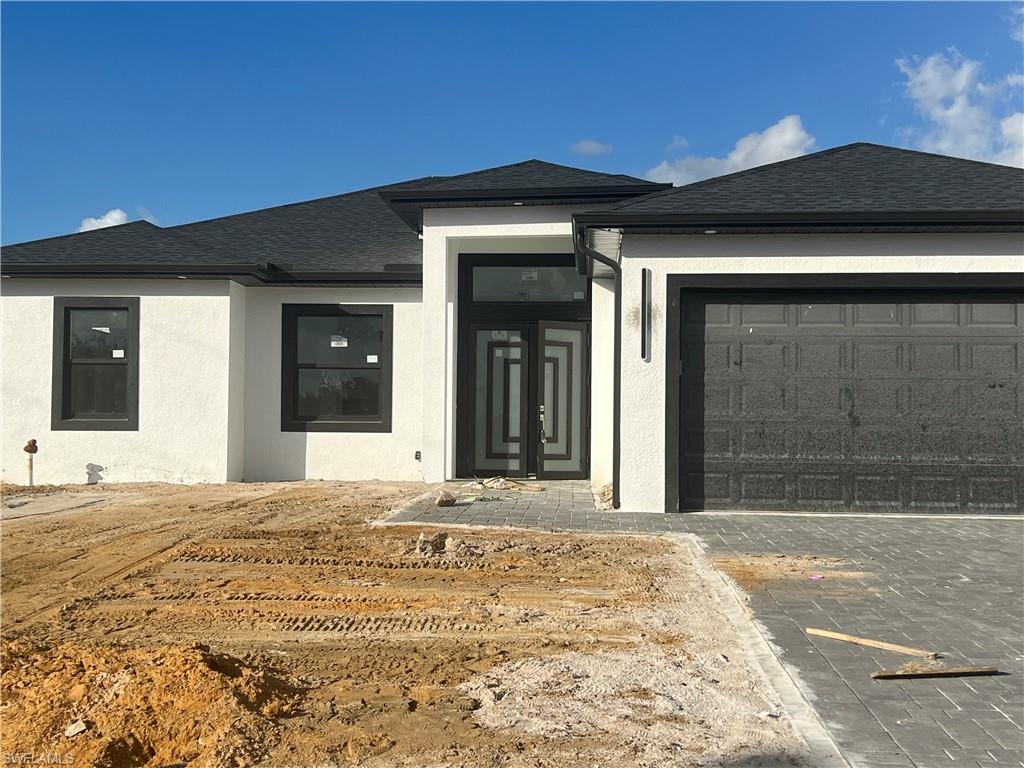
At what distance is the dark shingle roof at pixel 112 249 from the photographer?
42.7ft

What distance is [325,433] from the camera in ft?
44.2

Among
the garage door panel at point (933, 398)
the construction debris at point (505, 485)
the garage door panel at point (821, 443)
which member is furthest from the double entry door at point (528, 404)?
the garage door panel at point (933, 398)

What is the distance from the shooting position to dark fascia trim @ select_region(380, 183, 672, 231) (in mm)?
11703

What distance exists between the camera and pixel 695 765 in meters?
3.18

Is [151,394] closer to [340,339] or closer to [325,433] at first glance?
[325,433]

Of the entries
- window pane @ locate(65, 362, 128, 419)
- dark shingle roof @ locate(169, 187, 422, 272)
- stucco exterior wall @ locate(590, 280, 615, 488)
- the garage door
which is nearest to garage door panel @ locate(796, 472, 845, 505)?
the garage door

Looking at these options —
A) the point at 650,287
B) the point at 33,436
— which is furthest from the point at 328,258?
the point at 650,287

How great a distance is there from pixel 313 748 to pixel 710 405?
7.39 m

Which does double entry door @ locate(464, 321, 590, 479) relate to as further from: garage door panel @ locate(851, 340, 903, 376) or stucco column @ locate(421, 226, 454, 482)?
garage door panel @ locate(851, 340, 903, 376)

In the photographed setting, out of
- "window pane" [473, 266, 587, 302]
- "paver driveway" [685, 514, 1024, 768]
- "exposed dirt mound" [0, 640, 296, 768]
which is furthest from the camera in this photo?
"window pane" [473, 266, 587, 302]

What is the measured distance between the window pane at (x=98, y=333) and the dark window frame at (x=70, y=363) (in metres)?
0.09

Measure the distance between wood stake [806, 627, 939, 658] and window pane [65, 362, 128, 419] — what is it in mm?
11859

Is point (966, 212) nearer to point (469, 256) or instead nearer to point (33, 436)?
point (469, 256)

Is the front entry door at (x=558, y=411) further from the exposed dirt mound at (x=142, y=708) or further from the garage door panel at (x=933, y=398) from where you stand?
the exposed dirt mound at (x=142, y=708)
